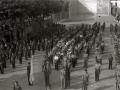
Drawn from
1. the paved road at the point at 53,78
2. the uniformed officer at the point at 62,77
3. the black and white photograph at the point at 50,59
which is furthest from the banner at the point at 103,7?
the uniformed officer at the point at 62,77

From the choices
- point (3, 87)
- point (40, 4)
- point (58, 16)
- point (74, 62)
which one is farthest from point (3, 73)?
point (58, 16)

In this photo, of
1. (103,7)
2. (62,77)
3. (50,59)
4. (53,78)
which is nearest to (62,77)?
(62,77)

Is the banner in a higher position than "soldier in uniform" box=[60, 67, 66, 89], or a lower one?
higher

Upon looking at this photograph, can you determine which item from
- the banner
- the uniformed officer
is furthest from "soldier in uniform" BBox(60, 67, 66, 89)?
the banner

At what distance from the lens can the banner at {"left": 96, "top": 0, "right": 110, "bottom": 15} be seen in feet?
206

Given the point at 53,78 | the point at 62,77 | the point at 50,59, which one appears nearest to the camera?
the point at 62,77

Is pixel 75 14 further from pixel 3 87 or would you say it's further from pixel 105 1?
pixel 3 87

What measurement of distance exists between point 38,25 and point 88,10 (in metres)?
36.7

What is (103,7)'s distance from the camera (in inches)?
2507

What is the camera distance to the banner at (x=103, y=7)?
62875 millimetres

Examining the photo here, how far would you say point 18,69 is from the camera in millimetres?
17484

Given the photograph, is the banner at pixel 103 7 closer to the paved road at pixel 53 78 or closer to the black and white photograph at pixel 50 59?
the black and white photograph at pixel 50 59

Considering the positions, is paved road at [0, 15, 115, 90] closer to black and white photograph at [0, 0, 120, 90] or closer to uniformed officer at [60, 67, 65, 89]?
black and white photograph at [0, 0, 120, 90]

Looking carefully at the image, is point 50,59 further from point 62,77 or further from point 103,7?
point 103,7
